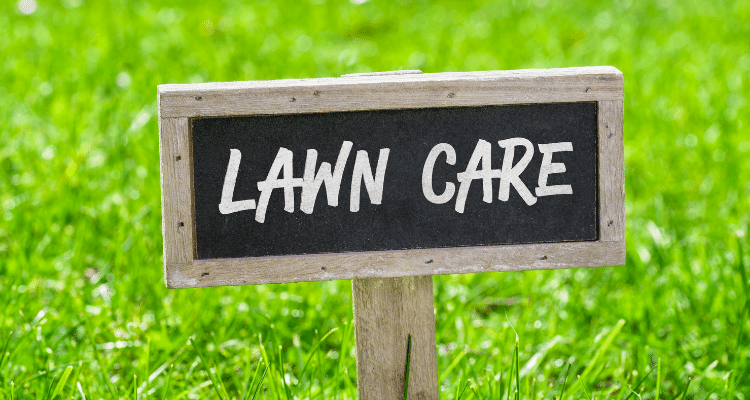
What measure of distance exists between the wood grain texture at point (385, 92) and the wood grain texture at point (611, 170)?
3 cm

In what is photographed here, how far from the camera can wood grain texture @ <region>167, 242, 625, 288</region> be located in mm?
1256

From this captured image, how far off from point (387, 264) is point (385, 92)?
0.98 feet

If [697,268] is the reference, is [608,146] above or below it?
above

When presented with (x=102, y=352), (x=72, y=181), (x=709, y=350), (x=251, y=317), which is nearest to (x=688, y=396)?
(x=709, y=350)

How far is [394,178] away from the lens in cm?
127

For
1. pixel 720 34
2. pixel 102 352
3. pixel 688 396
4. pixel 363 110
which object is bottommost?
pixel 688 396

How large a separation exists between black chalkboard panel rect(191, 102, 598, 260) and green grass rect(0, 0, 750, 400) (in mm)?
287

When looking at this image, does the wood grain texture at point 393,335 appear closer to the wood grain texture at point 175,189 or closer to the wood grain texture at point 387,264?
the wood grain texture at point 387,264

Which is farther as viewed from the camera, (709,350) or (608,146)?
(709,350)

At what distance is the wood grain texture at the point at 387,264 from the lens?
1256 millimetres

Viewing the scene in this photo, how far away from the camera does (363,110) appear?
48.4 inches

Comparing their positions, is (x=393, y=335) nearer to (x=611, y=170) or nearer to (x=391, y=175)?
(x=391, y=175)

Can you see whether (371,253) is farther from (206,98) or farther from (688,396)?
(688,396)

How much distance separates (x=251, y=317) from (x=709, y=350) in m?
1.15
